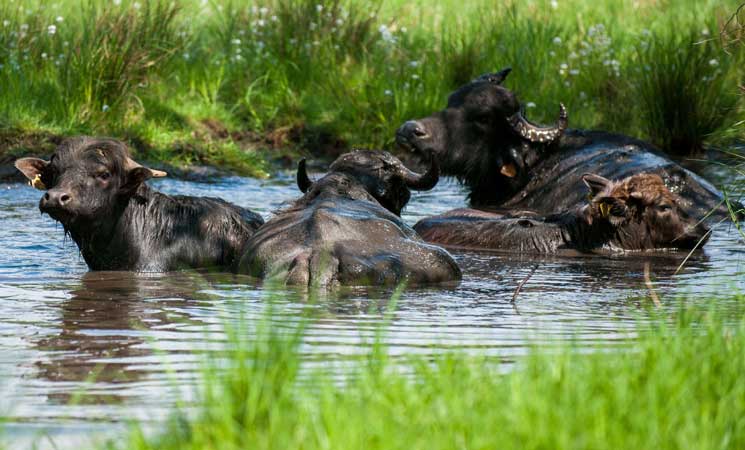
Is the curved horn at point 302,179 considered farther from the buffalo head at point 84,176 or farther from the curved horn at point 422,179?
the buffalo head at point 84,176

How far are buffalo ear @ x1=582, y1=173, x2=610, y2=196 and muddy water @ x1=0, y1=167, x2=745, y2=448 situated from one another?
0.66 m

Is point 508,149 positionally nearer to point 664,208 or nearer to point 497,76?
point 497,76

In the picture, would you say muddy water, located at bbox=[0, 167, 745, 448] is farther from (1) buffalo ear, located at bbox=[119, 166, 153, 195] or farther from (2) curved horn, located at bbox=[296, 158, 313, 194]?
(2) curved horn, located at bbox=[296, 158, 313, 194]

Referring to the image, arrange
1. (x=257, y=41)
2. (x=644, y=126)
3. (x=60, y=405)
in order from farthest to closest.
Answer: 1. (x=257, y=41)
2. (x=644, y=126)
3. (x=60, y=405)

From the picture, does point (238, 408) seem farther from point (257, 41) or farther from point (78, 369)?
point (257, 41)

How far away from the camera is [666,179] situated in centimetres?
1170

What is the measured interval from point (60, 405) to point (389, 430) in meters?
1.65

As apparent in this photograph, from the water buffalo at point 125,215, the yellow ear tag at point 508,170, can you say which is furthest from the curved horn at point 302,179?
the yellow ear tag at point 508,170

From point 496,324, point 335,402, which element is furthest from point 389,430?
point 496,324

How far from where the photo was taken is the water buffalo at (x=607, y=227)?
10.8 meters

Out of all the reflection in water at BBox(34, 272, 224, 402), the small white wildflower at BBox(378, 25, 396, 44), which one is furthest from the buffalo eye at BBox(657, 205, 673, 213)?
the small white wildflower at BBox(378, 25, 396, 44)

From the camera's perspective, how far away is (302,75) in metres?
17.8

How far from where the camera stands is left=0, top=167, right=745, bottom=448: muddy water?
17.1 ft

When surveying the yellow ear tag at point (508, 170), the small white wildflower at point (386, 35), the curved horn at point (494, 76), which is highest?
the small white wildflower at point (386, 35)
